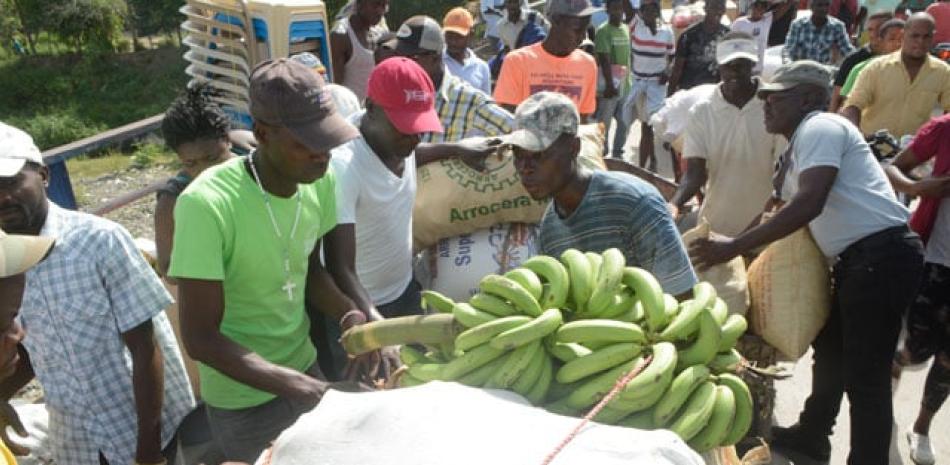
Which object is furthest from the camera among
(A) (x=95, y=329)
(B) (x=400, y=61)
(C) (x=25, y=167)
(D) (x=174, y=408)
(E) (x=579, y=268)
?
(B) (x=400, y=61)

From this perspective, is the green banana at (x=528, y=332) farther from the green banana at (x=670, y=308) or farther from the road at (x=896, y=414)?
the road at (x=896, y=414)

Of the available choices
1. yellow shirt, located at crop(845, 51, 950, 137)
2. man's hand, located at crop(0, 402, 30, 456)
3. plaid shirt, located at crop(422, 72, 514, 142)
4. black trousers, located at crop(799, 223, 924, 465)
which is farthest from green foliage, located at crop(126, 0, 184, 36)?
black trousers, located at crop(799, 223, 924, 465)

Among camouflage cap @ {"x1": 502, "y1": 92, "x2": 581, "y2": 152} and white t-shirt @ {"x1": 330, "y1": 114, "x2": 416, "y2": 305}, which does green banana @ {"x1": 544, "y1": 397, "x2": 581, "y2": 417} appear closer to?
camouflage cap @ {"x1": 502, "y1": 92, "x2": 581, "y2": 152}

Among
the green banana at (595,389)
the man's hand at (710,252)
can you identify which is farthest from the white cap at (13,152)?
the man's hand at (710,252)

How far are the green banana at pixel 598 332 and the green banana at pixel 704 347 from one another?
123 mm

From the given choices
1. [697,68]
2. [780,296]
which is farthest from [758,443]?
[697,68]

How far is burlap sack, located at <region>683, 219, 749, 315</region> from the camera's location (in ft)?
→ 9.91

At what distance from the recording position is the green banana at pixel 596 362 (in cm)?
156

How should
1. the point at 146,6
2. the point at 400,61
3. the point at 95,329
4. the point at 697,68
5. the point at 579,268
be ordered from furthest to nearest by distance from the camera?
1. the point at 146,6
2. the point at 697,68
3. the point at 400,61
4. the point at 95,329
5. the point at 579,268

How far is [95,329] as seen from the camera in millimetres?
2277

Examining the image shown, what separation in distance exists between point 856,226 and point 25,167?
2978mm

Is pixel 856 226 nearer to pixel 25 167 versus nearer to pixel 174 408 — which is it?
pixel 174 408

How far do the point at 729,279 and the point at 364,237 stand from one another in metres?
1.49

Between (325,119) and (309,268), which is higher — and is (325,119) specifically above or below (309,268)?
above
